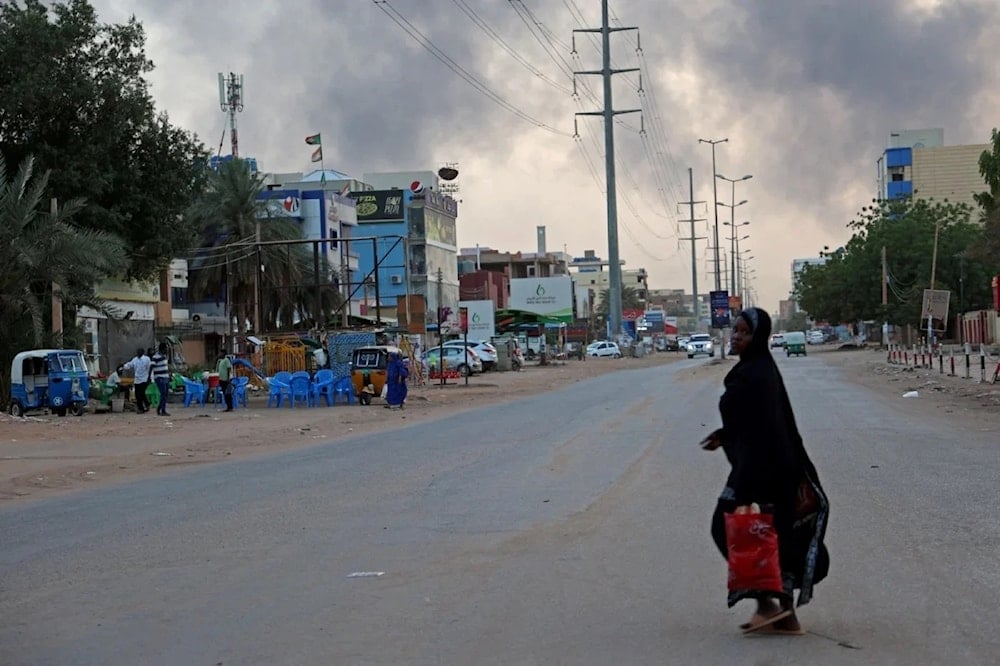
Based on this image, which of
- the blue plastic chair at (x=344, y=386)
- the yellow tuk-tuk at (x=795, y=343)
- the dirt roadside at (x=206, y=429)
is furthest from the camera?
the yellow tuk-tuk at (x=795, y=343)

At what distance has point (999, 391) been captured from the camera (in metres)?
30.2

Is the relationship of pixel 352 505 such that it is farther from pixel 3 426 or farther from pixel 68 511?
pixel 3 426

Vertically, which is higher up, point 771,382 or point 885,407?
point 771,382

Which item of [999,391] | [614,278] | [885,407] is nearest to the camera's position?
[885,407]

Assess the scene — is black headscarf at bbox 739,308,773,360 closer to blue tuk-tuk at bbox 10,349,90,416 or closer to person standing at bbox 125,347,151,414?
person standing at bbox 125,347,151,414

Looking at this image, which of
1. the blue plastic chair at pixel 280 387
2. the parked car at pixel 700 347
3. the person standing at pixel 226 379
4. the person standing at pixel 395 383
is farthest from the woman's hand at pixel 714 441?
the parked car at pixel 700 347

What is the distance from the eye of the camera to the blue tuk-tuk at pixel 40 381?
32.8 metres

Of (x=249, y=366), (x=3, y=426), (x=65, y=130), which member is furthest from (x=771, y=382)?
(x=65, y=130)

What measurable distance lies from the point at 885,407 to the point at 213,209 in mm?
41539

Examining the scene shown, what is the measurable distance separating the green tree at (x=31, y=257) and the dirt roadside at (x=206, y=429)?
3672 millimetres

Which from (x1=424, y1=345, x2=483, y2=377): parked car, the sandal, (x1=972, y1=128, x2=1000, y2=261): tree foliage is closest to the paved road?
the sandal

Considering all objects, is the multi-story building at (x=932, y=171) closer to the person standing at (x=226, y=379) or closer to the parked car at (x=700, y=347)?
the parked car at (x=700, y=347)

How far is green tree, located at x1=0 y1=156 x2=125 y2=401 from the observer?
31531 millimetres

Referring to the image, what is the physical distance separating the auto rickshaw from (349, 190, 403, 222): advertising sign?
5931 centimetres
